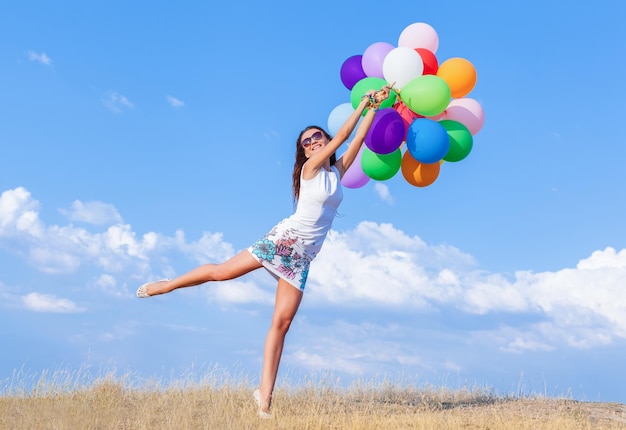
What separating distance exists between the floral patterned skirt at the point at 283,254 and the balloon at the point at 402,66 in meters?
1.85

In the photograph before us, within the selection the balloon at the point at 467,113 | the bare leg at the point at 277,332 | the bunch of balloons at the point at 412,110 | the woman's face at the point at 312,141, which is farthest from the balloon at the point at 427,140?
the bare leg at the point at 277,332

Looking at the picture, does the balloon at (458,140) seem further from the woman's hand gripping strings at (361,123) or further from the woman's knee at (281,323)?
the woman's knee at (281,323)

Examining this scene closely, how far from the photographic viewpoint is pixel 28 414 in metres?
7.26

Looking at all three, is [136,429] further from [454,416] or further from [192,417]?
[454,416]

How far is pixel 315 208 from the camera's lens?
6074 mm

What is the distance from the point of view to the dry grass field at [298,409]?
625cm

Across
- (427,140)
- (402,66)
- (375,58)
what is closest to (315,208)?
(427,140)

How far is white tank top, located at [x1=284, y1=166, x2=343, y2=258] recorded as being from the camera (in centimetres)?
605

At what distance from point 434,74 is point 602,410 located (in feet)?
14.1

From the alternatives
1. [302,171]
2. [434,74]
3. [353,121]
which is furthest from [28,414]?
[434,74]

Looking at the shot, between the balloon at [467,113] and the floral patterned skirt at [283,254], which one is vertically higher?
the balloon at [467,113]

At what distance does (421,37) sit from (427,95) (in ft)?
3.52

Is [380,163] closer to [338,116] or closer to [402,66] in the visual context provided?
[338,116]

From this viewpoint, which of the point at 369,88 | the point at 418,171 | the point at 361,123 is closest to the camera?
the point at 361,123
